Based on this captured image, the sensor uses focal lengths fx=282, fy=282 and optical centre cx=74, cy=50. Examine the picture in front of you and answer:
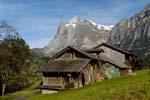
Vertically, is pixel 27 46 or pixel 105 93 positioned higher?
pixel 27 46

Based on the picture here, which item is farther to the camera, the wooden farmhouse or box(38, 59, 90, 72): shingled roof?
the wooden farmhouse

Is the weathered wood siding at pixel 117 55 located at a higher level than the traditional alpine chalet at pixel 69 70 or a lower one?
higher

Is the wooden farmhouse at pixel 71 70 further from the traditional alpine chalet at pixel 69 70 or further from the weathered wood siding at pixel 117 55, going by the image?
the weathered wood siding at pixel 117 55

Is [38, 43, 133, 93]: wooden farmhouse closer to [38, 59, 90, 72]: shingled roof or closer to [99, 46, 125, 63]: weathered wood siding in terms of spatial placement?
[38, 59, 90, 72]: shingled roof

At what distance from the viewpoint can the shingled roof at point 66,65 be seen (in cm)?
5622

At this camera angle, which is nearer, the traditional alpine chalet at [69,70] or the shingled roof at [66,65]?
the shingled roof at [66,65]

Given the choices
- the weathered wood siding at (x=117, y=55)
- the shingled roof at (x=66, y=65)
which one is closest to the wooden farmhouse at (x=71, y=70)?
the shingled roof at (x=66, y=65)

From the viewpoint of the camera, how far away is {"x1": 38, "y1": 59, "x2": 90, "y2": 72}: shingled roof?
184 feet

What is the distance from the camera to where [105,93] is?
27.1 meters

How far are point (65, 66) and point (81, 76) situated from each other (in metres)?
3.95

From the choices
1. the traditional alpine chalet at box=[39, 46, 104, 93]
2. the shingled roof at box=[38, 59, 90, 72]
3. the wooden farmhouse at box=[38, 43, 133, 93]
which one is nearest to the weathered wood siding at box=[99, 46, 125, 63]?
the wooden farmhouse at box=[38, 43, 133, 93]

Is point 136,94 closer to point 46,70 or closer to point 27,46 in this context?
point 46,70

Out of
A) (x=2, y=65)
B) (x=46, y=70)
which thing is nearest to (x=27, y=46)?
(x=2, y=65)

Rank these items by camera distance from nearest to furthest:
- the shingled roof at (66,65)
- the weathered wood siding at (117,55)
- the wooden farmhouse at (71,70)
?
the shingled roof at (66,65), the wooden farmhouse at (71,70), the weathered wood siding at (117,55)
